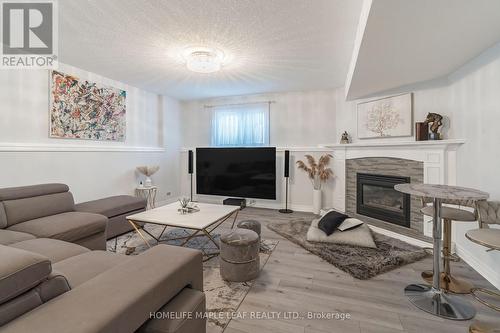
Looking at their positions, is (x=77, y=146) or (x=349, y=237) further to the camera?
(x=77, y=146)

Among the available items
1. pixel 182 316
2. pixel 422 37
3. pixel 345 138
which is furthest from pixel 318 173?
pixel 182 316

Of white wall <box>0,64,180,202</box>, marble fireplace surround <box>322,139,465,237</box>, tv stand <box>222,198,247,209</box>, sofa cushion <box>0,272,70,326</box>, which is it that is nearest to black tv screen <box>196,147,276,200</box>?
tv stand <box>222,198,247,209</box>

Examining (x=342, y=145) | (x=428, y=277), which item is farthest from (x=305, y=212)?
(x=428, y=277)

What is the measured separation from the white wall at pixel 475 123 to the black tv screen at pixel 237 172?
8.85 ft

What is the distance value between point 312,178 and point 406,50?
2761 millimetres

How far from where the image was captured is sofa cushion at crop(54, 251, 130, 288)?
133 cm

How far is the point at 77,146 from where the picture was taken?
3.58 meters

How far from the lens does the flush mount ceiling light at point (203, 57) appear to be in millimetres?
2852

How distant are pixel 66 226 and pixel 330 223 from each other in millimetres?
3032

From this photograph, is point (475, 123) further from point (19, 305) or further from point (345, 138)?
point (19, 305)

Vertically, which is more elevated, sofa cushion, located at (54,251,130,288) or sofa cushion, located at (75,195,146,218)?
sofa cushion, located at (75,195,146,218)

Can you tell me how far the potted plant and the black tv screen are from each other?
72 cm

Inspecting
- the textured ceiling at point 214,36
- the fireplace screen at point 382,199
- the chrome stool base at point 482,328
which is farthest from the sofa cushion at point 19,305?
the fireplace screen at point 382,199

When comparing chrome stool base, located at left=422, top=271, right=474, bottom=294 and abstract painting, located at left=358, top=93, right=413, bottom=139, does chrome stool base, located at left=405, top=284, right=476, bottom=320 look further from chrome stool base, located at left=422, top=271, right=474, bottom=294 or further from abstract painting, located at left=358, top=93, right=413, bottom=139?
abstract painting, located at left=358, top=93, right=413, bottom=139
